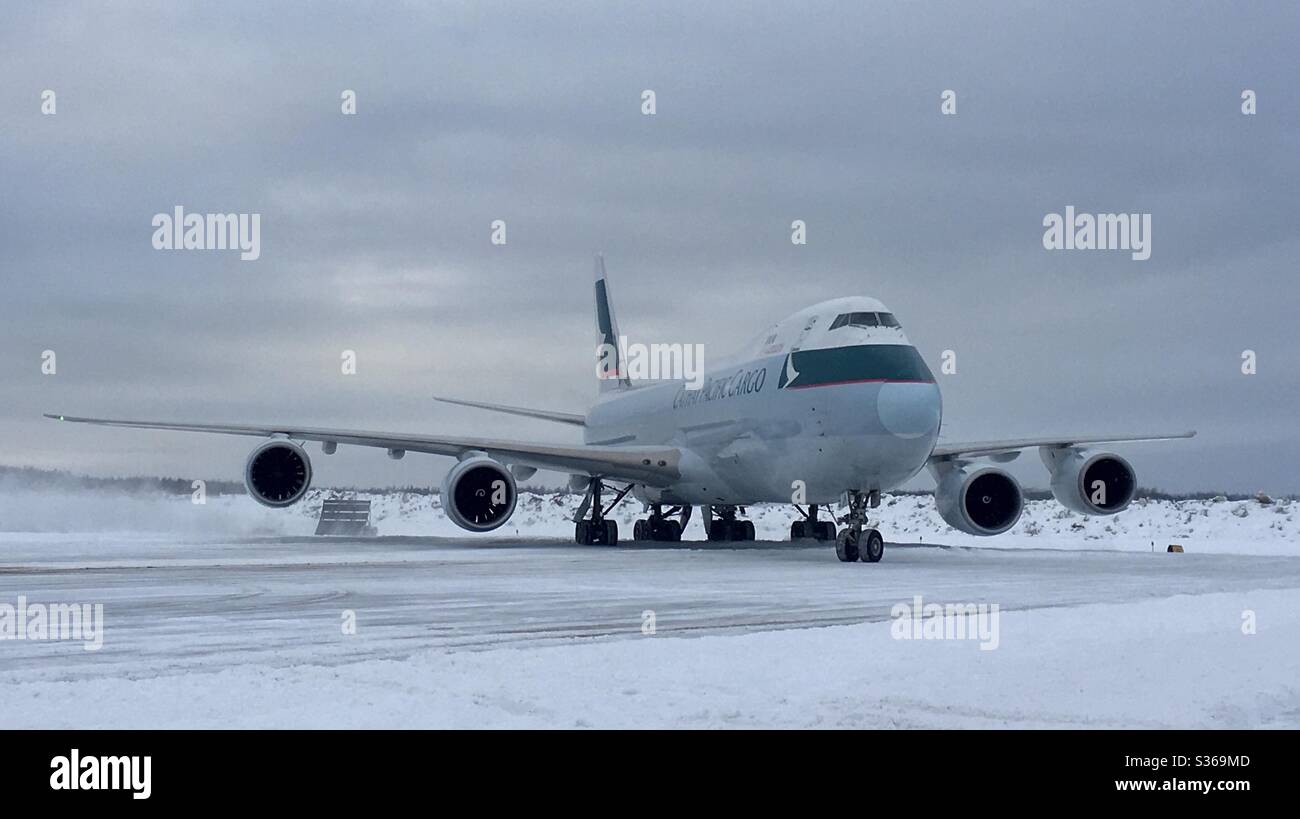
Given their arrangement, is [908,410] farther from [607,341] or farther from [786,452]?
[607,341]

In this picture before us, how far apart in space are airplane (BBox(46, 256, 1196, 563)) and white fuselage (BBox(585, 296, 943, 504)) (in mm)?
35

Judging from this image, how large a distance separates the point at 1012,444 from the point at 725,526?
29.7 ft

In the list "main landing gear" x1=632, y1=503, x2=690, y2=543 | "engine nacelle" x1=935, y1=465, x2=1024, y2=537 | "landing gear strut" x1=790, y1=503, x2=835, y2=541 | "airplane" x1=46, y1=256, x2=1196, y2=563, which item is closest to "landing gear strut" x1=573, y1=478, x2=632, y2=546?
"airplane" x1=46, y1=256, x2=1196, y2=563

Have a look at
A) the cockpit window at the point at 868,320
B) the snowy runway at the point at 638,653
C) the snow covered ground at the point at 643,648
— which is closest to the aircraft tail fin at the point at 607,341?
the cockpit window at the point at 868,320

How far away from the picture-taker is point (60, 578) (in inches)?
672

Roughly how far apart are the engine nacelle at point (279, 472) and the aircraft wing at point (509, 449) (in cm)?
45

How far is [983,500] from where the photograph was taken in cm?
2658

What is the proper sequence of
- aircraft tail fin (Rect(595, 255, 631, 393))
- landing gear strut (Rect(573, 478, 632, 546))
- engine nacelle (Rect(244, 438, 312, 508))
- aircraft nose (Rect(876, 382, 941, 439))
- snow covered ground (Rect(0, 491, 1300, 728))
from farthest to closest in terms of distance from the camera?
aircraft tail fin (Rect(595, 255, 631, 393)) → landing gear strut (Rect(573, 478, 632, 546)) → engine nacelle (Rect(244, 438, 312, 508)) → aircraft nose (Rect(876, 382, 941, 439)) → snow covered ground (Rect(0, 491, 1300, 728))

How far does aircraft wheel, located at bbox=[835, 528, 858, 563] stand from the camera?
22391mm

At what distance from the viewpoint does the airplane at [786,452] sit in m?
22.3

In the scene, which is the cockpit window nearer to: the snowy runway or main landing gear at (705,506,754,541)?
the snowy runway

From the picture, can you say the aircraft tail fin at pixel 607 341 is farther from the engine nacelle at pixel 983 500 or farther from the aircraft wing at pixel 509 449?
the engine nacelle at pixel 983 500

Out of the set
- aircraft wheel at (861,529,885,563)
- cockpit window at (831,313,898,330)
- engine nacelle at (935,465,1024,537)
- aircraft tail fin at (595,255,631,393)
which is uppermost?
aircraft tail fin at (595,255,631,393)
